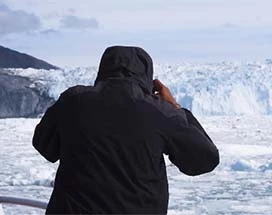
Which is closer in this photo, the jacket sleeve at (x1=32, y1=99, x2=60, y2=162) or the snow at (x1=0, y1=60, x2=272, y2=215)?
the jacket sleeve at (x1=32, y1=99, x2=60, y2=162)

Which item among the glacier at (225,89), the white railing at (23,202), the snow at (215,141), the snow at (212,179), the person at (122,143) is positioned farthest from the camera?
the glacier at (225,89)

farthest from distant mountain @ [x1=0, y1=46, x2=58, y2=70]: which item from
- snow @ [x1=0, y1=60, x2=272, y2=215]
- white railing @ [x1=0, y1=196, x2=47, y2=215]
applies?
white railing @ [x1=0, y1=196, x2=47, y2=215]

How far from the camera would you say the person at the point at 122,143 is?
1.43 metres

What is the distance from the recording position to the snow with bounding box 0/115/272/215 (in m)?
7.82

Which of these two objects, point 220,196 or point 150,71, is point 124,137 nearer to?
point 150,71

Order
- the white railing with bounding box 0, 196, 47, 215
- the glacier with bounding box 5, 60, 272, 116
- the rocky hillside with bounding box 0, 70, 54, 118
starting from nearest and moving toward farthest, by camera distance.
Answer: the white railing with bounding box 0, 196, 47, 215
the glacier with bounding box 5, 60, 272, 116
the rocky hillside with bounding box 0, 70, 54, 118

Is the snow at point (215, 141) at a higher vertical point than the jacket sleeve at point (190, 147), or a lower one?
lower

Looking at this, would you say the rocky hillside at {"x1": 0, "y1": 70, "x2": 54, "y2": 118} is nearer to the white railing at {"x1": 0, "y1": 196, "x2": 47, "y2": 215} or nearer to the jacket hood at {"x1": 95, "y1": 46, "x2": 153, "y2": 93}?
the white railing at {"x1": 0, "y1": 196, "x2": 47, "y2": 215}

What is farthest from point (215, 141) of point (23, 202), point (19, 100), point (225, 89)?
point (19, 100)

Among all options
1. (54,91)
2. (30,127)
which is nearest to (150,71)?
(30,127)

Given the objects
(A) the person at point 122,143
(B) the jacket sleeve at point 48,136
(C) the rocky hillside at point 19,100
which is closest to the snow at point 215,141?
(C) the rocky hillside at point 19,100

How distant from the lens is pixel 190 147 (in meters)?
1.45

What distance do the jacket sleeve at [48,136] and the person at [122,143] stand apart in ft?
0.07

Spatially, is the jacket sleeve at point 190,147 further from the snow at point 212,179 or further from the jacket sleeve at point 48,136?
the snow at point 212,179
